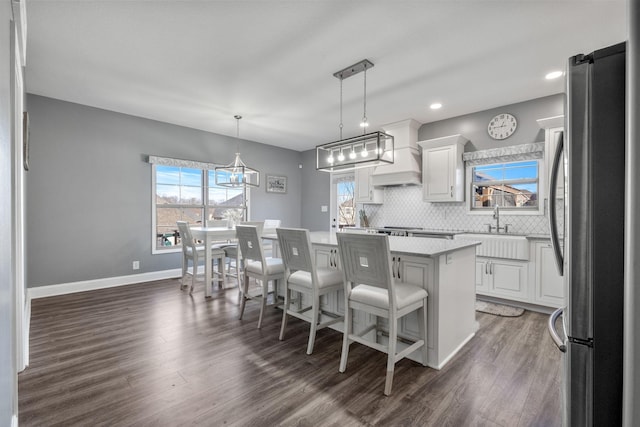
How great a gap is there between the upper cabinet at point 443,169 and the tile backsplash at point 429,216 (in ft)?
Result: 0.95

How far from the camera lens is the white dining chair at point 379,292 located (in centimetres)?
193

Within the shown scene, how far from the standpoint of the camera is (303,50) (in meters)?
2.78

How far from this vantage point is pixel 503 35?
254 cm

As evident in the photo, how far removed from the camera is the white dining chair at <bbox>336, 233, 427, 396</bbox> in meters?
1.93

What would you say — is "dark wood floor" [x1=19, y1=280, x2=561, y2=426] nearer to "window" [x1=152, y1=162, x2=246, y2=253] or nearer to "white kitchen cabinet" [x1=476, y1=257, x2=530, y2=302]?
"white kitchen cabinet" [x1=476, y1=257, x2=530, y2=302]

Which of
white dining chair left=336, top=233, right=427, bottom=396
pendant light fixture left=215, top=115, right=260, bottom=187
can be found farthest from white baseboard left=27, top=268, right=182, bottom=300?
white dining chair left=336, top=233, right=427, bottom=396

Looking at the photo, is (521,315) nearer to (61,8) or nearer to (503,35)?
(503,35)

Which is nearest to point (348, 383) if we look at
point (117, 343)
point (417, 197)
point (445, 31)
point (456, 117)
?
point (117, 343)

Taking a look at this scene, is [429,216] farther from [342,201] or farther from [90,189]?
[90,189]

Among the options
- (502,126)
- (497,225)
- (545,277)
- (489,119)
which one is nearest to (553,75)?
(502,126)

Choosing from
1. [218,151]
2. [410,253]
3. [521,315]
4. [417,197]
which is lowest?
[521,315]

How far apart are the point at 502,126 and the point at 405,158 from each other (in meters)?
1.38

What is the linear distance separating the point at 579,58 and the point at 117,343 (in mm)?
3481

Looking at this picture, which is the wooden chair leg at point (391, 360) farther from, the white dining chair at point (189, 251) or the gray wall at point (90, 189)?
the gray wall at point (90, 189)
